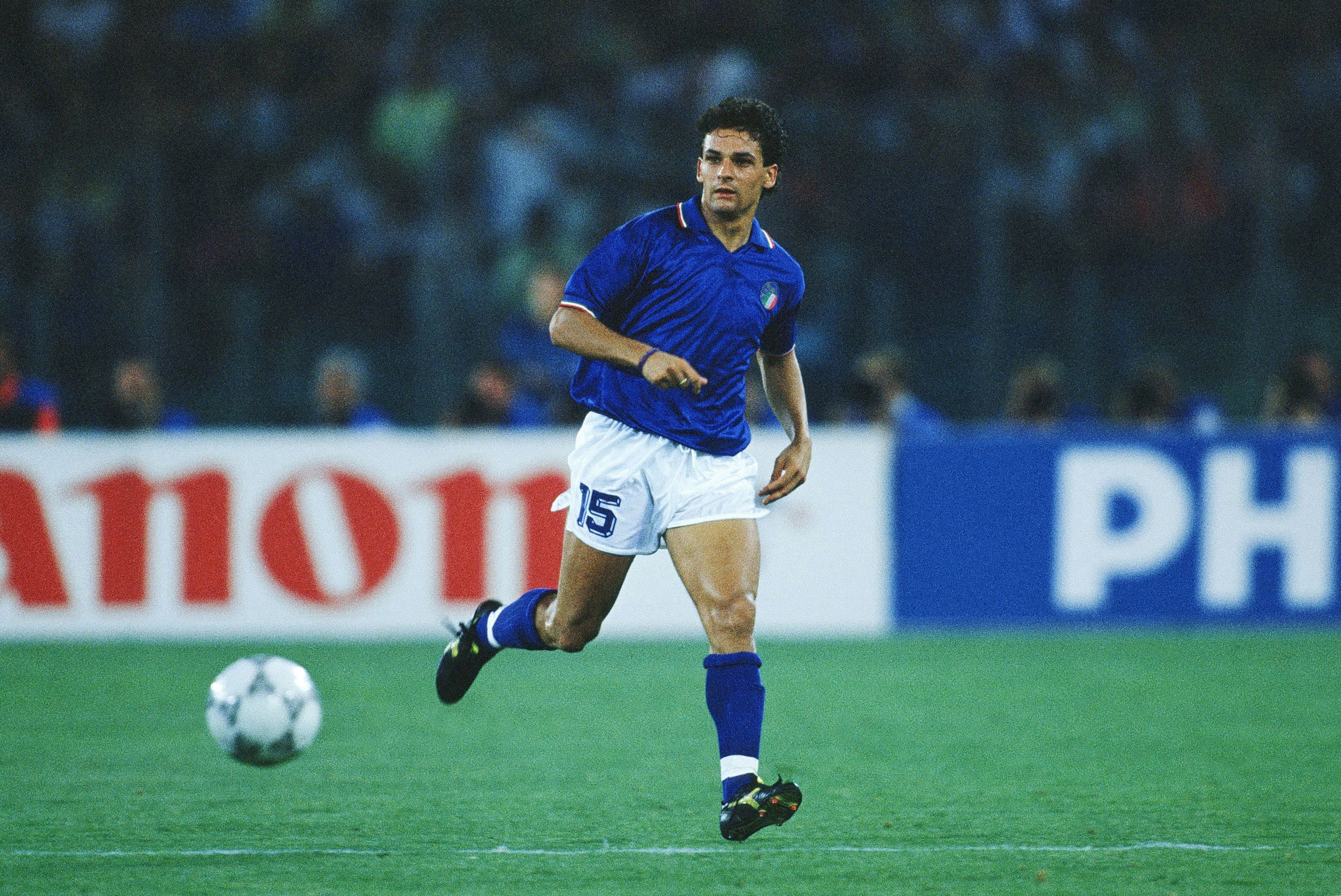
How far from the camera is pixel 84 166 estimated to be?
1307 centimetres

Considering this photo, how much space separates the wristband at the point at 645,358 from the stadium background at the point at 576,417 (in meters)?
1.22

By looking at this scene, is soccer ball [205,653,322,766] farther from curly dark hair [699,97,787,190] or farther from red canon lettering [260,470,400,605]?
red canon lettering [260,470,400,605]

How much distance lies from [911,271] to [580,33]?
397cm

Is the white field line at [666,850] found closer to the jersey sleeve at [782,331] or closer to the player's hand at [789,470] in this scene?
the player's hand at [789,470]

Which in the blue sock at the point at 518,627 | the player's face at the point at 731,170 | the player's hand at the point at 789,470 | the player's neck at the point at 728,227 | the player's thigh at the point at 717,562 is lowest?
the blue sock at the point at 518,627

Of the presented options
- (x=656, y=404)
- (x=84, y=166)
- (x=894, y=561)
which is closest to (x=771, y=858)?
(x=656, y=404)

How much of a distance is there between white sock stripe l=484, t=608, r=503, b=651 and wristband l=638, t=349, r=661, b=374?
3.93 ft

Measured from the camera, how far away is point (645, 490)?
14.7 feet

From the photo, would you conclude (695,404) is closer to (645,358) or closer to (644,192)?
(645,358)

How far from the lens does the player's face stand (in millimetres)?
4402

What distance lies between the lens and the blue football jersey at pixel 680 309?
4434 mm

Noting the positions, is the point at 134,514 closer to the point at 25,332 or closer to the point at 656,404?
the point at 25,332

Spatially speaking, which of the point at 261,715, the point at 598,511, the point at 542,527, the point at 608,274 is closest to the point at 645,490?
the point at 598,511

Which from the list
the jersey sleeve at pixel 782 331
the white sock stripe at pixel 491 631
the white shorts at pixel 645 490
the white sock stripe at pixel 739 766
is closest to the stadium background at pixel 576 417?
the white sock stripe at pixel 739 766
